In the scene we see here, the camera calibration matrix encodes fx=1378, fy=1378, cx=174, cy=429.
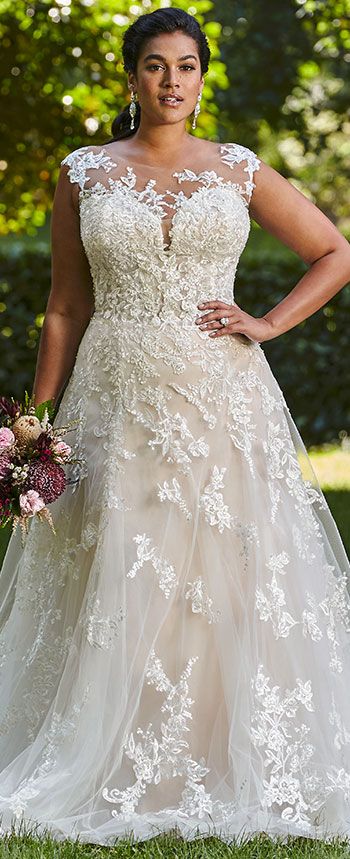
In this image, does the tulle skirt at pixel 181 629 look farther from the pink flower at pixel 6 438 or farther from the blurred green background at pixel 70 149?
the blurred green background at pixel 70 149

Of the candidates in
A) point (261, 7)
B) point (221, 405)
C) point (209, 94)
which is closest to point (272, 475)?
point (221, 405)

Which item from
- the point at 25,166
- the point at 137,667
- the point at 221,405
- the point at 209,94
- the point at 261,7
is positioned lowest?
the point at 137,667

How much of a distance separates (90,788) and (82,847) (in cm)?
20

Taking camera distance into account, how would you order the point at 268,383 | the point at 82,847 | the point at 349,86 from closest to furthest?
the point at 82,847
the point at 268,383
the point at 349,86

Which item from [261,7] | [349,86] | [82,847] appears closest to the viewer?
[82,847]

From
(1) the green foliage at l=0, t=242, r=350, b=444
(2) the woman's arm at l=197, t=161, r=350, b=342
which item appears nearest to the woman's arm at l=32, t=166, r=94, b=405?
(2) the woman's arm at l=197, t=161, r=350, b=342

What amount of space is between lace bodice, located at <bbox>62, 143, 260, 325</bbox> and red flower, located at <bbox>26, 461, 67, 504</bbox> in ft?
2.00

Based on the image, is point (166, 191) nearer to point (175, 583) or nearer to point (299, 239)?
point (299, 239)

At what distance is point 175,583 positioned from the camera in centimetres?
421

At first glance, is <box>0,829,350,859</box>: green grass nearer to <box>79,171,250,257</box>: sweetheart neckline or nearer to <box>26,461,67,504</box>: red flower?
<box>26,461,67,504</box>: red flower

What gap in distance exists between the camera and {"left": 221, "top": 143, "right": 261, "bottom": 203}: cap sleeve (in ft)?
14.7

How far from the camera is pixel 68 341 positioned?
15.5ft

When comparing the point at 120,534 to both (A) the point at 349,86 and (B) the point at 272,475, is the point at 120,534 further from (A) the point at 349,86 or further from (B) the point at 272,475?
(A) the point at 349,86

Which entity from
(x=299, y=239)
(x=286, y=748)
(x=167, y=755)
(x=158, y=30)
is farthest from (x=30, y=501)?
(x=158, y=30)
